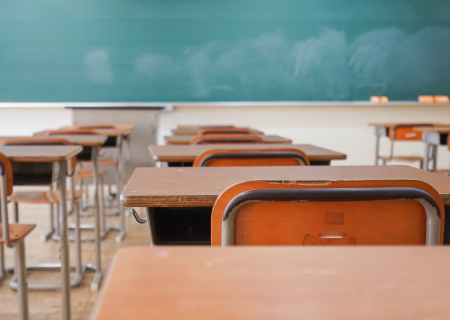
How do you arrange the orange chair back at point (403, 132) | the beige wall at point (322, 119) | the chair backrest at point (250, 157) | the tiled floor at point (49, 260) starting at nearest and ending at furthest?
the chair backrest at point (250, 157), the tiled floor at point (49, 260), the orange chair back at point (403, 132), the beige wall at point (322, 119)

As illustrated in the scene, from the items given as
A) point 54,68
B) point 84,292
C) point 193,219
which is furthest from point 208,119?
point 193,219

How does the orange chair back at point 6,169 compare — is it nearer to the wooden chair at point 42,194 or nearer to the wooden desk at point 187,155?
the wooden chair at point 42,194

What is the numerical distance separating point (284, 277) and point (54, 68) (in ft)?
18.0

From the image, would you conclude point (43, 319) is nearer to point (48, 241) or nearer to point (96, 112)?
point (48, 241)

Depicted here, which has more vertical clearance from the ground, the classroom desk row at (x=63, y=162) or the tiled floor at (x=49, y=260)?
the classroom desk row at (x=63, y=162)

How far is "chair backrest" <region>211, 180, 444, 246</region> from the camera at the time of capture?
816mm

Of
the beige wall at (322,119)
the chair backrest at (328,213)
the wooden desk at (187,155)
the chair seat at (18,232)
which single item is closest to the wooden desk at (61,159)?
the chair seat at (18,232)

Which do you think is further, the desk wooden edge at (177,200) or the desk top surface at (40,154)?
the desk top surface at (40,154)

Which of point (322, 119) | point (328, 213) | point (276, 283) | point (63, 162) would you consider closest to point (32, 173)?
point (63, 162)

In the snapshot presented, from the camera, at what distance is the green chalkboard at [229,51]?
211 inches

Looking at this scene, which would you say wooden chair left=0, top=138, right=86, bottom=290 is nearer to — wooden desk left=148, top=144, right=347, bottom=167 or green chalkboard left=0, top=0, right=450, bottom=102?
wooden desk left=148, top=144, right=347, bottom=167

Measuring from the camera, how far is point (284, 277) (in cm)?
48

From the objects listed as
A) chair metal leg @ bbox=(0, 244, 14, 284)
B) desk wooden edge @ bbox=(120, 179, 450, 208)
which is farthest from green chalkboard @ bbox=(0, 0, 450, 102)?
desk wooden edge @ bbox=(120, 179, 450, 208)

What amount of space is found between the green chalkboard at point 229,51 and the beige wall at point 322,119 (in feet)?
0.71
